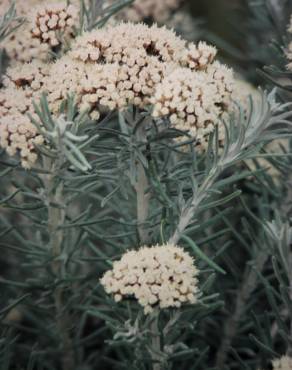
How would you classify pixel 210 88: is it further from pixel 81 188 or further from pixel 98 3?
pixel 98 3

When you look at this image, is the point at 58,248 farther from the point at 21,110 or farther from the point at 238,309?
the point at 238,309

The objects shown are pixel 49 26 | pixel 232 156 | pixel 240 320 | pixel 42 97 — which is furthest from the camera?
pixel 240 320

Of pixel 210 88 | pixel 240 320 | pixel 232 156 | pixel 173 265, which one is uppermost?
pixel 210 88

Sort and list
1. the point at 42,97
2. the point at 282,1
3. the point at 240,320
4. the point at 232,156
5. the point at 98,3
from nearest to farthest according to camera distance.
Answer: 1. the point at 42,97
2. the point at 232,156
3. the point at 98,3
4. the point at 240,320
5. the point at 282,1

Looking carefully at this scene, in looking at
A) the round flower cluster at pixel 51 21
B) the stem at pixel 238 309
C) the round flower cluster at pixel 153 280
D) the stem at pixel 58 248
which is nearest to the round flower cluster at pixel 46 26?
the round flower cluster at pixel 51 21

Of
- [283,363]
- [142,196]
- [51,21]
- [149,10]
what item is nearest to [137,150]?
[142,196]

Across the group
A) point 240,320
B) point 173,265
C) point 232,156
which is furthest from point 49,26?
point 240,320

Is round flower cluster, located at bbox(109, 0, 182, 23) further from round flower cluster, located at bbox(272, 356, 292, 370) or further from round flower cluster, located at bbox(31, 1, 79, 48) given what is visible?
round flower cluster, located at bbox(272, 356, 292, 370)
